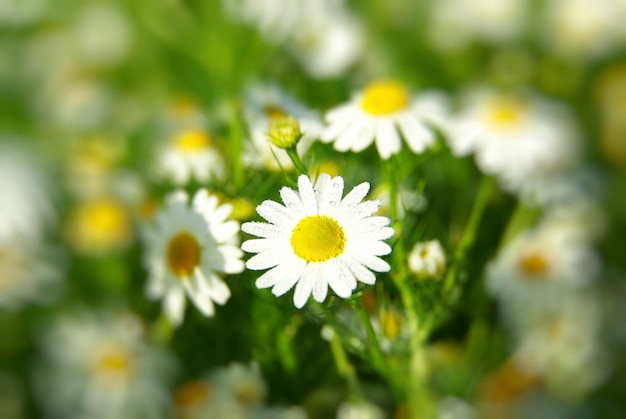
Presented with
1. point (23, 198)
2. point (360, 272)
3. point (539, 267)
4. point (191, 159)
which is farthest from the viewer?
point (23, 198)

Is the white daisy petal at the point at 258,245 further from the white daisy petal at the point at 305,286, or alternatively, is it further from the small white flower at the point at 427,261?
the small white flower at the point at 427,261

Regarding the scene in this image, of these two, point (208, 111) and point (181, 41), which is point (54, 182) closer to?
point (181, 41)

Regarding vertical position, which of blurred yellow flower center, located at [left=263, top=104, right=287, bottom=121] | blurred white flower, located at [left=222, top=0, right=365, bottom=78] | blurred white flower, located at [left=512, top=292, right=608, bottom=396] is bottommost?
blurred white flower, located at [left=512, top=292, right=608, bottom=396]

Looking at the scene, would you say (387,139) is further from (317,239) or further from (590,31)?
(590,31)

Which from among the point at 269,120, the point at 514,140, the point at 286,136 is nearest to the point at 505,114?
the point at 514,140

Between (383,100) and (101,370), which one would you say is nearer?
(383,100)

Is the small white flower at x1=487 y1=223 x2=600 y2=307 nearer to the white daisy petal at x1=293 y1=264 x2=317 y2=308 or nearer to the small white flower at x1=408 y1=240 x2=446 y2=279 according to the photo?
the small white flower at x1=408 y1=240 x2=446 y2=279

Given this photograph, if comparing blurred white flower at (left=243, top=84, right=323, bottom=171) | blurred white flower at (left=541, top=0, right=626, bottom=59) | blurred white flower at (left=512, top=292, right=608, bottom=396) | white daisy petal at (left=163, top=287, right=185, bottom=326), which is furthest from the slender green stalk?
blurred white flower at (left=541, top=0, right=626, bottom=59)
